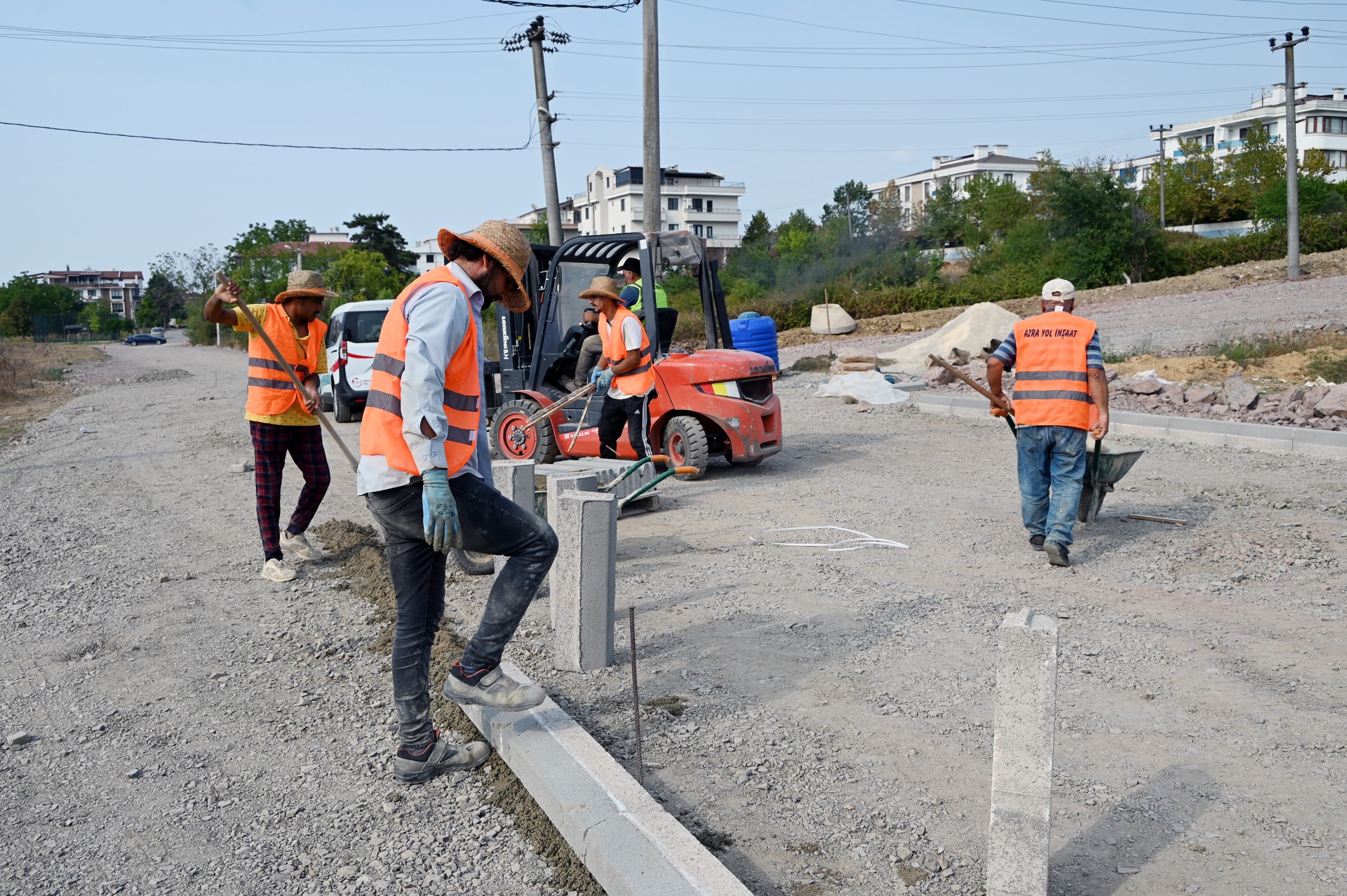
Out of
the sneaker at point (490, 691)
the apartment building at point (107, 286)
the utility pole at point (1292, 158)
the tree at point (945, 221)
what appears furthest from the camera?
the apartment building at point (107, 286)

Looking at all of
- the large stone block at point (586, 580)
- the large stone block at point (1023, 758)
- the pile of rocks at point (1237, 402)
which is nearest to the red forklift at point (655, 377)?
the large stone block at point (586, 580)

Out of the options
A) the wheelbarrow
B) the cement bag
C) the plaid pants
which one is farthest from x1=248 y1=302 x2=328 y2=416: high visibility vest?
the cement bag

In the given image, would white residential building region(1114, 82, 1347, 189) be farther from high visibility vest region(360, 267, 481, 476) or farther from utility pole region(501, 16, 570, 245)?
high visibility vest region(360, 267, 481, 476)

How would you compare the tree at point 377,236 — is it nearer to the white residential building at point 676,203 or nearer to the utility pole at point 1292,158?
Answer: the white residential building at point 676,203

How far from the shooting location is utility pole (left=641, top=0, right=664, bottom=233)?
16.7m

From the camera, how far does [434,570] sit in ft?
12.2

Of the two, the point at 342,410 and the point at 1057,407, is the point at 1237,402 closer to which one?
the point at 1057,407

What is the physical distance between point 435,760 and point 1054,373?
457cm

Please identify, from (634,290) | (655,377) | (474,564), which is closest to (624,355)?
(655,377)

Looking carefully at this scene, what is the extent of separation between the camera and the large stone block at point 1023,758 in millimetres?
2641

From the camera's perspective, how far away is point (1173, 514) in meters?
7.61

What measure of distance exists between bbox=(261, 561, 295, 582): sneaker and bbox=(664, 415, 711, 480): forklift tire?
3.72 m

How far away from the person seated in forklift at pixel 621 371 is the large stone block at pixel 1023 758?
6.22 m

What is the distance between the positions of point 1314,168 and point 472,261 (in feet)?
203
